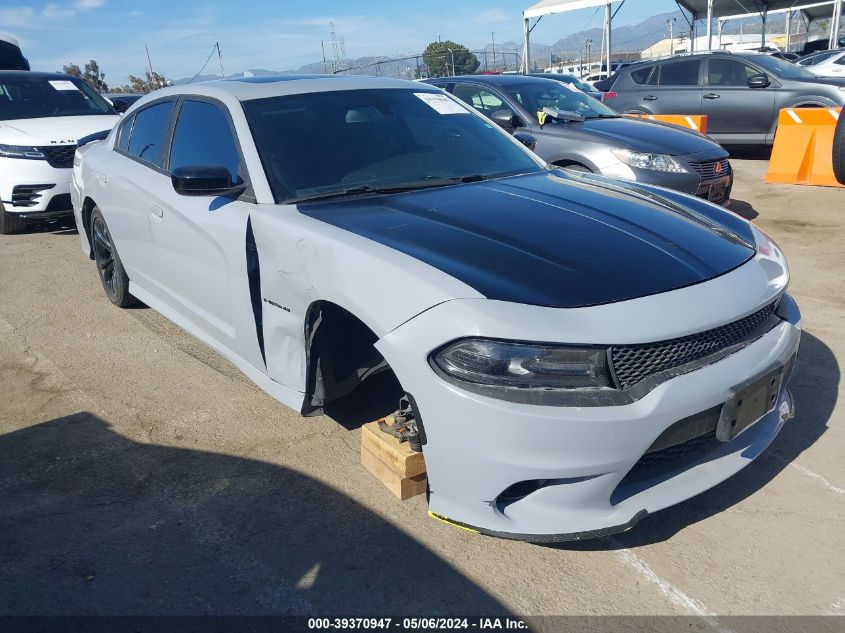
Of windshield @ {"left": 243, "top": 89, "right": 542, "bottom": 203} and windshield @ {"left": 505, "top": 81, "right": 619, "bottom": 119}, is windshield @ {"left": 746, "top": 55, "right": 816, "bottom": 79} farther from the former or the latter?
windshield @ {"left": 243, "top": 89, "right": 542, "bottom": 203}

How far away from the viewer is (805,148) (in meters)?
9.27

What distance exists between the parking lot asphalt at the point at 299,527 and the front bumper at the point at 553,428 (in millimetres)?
264

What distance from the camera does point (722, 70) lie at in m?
11.8

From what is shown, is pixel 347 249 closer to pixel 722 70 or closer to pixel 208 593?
pixel 208 593

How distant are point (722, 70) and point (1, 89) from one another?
1003cm

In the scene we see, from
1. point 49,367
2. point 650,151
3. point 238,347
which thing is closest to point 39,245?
point 49,367

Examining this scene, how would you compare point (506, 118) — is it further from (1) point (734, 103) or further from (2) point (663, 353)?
(1) point (734, 103)

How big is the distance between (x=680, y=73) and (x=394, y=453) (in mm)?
11121

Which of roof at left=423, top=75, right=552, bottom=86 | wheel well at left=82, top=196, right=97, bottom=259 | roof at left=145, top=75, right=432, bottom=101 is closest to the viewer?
roof at left=145, top=75, right=432, bottom=101

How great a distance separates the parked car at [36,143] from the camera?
25.7 feet

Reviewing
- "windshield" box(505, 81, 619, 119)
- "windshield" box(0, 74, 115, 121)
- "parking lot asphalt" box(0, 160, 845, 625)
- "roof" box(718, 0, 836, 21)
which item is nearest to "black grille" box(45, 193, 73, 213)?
"windshield" box(0, 74, 115, 121)

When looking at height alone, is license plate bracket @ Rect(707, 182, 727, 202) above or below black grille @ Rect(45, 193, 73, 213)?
below

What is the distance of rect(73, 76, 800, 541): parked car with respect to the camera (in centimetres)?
234

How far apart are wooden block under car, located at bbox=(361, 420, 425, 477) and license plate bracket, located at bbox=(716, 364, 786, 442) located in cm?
107
